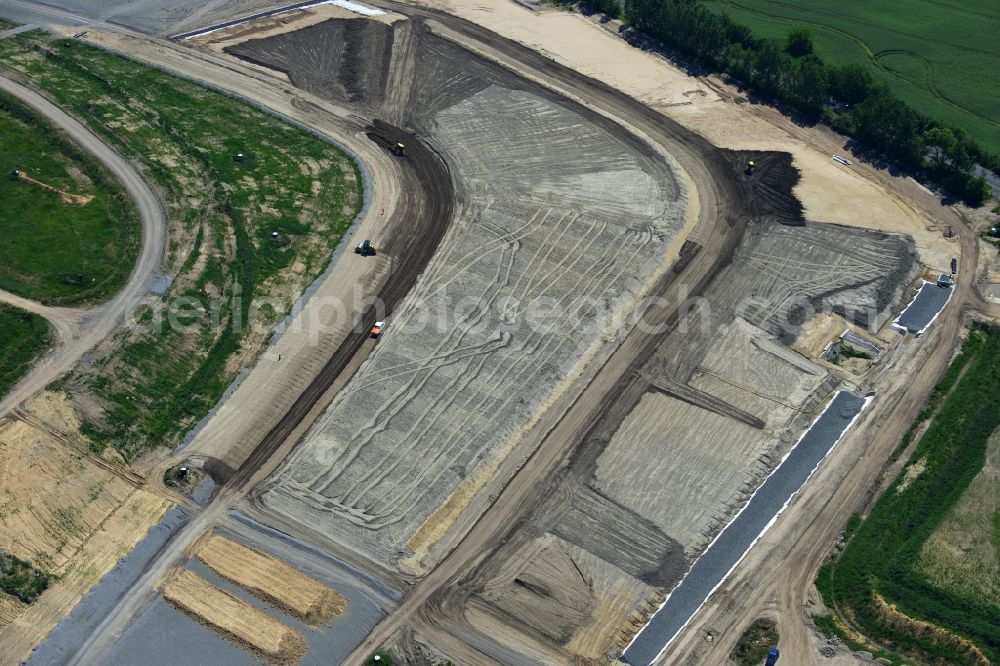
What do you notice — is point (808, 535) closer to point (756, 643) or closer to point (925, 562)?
point (925, 562)

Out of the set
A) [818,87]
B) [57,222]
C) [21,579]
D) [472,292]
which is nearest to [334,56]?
[57,222]

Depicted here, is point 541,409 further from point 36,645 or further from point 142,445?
point 36,645

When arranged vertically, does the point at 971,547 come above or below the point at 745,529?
above

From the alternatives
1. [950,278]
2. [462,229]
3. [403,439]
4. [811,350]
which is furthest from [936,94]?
[403,439]

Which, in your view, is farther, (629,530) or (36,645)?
(629,530)

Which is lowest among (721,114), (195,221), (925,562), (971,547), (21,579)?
(21,579)

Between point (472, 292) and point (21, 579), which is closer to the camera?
point (21, 579)
